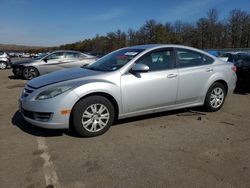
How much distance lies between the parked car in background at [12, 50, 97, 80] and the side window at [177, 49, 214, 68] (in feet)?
25.4

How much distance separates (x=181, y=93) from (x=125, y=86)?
52.4 inches

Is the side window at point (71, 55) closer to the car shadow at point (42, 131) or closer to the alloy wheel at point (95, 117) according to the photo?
the car shadow at point (42, 131)

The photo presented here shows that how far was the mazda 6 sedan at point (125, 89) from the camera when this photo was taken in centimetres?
426

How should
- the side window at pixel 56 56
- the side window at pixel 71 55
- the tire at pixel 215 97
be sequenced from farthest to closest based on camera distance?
the side window at pixel 71 55 → the side window at pixel 56 56 → the tire at pixel 215 97

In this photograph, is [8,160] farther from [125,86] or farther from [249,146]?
[249,146]

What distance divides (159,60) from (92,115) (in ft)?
5.72

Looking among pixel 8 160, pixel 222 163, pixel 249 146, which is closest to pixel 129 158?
pixel 222 163

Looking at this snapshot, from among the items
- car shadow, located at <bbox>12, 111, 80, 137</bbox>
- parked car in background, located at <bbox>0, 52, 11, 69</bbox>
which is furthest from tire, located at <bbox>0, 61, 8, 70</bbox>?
car shadow, located at <bbox>12, 111, 80, 137</bbox>

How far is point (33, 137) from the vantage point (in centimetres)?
448

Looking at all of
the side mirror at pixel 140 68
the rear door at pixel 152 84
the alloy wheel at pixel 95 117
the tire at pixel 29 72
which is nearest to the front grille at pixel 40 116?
the alloy wheel at pixel 95 117

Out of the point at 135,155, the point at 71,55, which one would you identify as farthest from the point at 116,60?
the point at 71,55

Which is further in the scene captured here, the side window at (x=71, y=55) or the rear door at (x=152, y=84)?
the side window at (x=71, y=55)

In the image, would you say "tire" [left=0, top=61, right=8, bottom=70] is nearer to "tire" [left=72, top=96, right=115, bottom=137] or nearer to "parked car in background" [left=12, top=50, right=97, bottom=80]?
"parked car in background" [left=12, top=50, right=97, bottom=80]

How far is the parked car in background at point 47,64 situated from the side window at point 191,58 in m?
7.75
